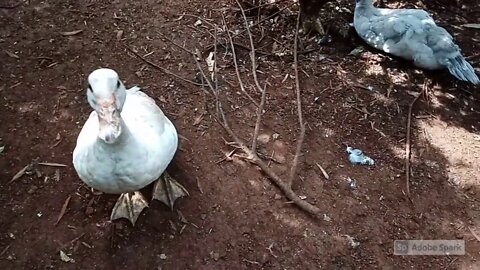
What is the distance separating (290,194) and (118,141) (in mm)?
1311

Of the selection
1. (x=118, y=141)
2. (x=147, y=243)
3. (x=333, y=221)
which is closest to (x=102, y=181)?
(x=118, y=141)

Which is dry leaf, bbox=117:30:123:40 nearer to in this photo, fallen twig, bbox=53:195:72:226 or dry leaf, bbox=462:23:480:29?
fallen twig, bbox=53:195:72:226

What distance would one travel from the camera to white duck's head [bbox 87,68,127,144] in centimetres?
272

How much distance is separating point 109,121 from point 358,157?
1997 mm

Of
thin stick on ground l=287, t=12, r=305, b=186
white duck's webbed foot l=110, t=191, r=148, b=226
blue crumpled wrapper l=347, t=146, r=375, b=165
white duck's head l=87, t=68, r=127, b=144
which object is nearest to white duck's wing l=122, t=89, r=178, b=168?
white duck's head l=87, t=68, r=127, b=144

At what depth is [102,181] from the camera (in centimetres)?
300

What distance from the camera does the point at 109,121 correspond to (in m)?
2.74

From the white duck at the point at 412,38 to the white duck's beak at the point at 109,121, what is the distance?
278 centimetres

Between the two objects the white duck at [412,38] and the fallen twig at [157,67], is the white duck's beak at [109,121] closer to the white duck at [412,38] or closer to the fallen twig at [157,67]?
the fallen twig at [157,67]

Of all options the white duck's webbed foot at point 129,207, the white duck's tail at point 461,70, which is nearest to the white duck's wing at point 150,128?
the white duck's webbed foot at point 129,207

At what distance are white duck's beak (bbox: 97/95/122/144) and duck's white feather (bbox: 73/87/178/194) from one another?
136mm

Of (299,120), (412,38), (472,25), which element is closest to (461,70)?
(412,38)

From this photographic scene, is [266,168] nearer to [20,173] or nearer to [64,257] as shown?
[64,257]

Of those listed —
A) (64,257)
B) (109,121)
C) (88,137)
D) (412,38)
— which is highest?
(109,121)
